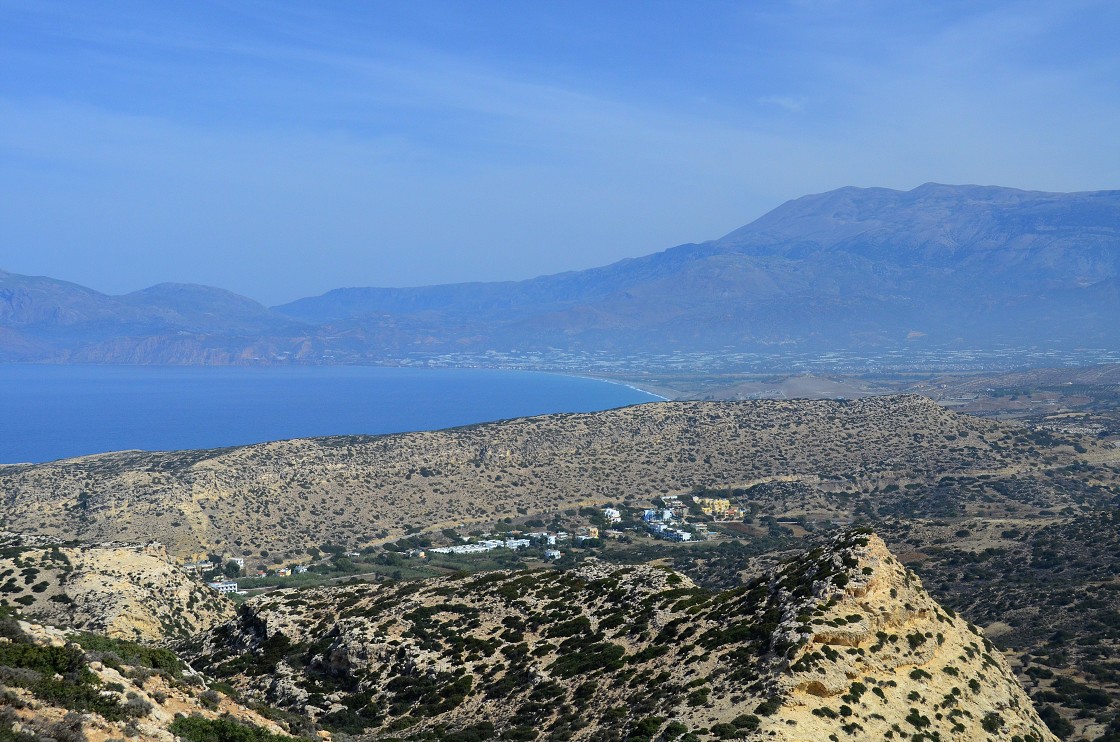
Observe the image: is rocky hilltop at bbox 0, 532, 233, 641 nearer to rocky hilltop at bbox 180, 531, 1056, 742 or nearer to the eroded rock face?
rocky hilltop at bbox 180, 531, 1056, 742

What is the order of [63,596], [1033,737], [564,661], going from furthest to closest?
[63,596], [564,661], [1033,737]

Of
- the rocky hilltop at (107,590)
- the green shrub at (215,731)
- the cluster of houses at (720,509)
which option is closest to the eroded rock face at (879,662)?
the green shrub at (215,731)

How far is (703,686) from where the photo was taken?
18531mm

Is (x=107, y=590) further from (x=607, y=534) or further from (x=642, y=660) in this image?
(x=607, y=534)

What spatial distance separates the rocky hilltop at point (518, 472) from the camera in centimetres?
6259

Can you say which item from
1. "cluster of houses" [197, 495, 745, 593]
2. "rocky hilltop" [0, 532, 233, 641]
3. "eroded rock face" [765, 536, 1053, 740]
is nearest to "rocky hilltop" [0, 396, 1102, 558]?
"cluster of houses" [197, 495, 745, 593]

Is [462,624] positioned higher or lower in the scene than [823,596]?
lower

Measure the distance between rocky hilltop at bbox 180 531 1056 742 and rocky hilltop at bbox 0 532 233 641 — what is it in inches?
178

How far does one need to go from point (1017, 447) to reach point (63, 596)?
71.5m

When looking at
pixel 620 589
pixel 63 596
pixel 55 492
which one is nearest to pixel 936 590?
pixel 620 589

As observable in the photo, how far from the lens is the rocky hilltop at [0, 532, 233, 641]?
31.5 m

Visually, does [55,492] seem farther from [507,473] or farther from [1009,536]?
[1009,536]

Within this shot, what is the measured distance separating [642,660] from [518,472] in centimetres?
5907

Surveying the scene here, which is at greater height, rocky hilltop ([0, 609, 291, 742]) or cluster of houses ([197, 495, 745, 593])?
rocky hilltop ([0, 609, 291, 742])
